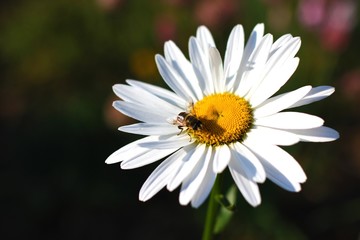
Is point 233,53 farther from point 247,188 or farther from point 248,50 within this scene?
point 247,188

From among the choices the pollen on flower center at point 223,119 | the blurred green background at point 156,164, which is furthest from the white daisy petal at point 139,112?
the blurred green background at point 156,164

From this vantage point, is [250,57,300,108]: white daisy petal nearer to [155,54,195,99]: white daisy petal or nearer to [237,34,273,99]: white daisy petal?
[237,34,273,99]: white daisy petal

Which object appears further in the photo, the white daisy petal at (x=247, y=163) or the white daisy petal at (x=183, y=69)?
the white daisy petal at (x=183, y=69)

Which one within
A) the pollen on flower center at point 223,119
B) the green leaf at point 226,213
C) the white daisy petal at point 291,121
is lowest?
the green leaf at point 226,213

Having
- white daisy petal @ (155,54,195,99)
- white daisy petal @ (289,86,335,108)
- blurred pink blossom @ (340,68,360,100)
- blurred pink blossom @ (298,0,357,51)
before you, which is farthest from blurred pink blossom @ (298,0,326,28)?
white daisy petal @ (289,86,335,108)

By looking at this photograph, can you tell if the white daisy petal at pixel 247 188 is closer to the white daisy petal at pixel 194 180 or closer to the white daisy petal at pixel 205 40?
the white daisy petal at pixel 194 180

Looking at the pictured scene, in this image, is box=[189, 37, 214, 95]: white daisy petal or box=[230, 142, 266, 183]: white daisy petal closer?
box=[230, 142, 266, 183]: white daisy petal

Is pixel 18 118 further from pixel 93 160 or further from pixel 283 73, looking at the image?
pixel 283 73

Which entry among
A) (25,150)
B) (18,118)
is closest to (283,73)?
(25,150)
